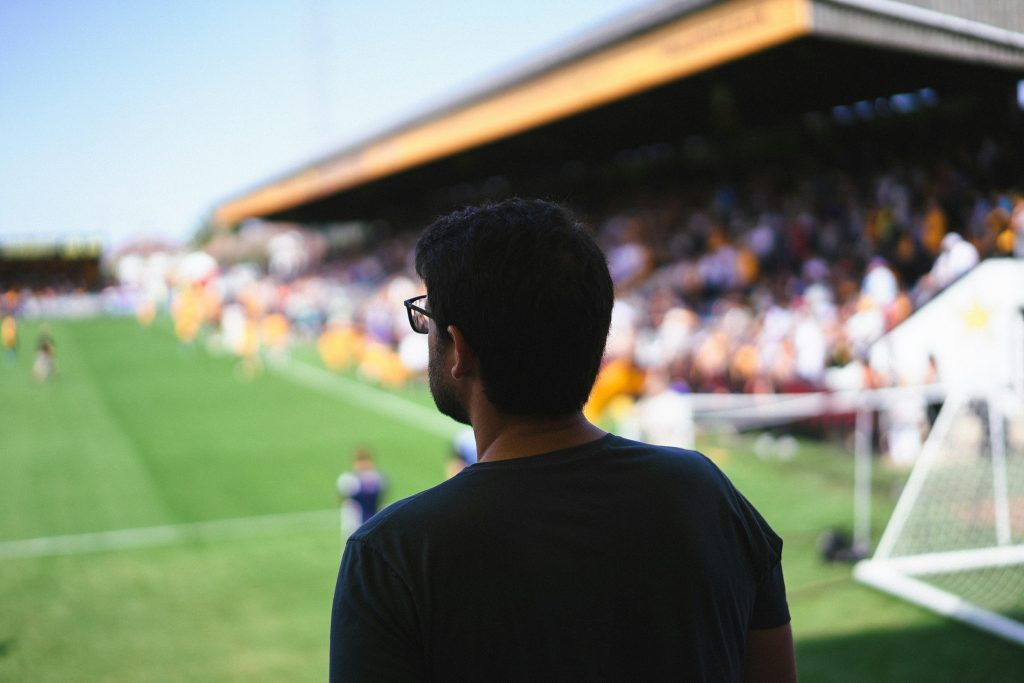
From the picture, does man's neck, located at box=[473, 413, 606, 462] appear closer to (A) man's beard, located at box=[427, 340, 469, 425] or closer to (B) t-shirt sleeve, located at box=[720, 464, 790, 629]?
(A) man's beard, located at box=[427, 340, 469, 425]

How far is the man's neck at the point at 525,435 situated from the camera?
145 cm

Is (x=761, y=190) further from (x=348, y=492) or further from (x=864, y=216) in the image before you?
(x=348, y=492)

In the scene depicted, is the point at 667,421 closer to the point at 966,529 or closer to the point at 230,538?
the point at 966,529

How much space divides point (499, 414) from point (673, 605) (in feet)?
1.32

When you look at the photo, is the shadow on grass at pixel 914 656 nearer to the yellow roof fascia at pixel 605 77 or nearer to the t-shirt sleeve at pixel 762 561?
the t-shirt sleeve at pixel 762 561

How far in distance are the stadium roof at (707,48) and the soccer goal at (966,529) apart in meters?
4.61

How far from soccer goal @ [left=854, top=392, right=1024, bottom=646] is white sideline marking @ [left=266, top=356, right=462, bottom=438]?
8246 mm

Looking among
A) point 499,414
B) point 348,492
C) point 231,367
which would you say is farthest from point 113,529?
point 231,367

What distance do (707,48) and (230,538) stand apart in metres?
8.95

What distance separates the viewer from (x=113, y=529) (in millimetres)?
11500

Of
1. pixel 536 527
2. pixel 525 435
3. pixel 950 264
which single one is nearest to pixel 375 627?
pixel 536 527

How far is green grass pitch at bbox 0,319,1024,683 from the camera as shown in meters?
6.93

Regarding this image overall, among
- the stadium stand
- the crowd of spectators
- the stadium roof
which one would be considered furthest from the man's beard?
the stadium roof

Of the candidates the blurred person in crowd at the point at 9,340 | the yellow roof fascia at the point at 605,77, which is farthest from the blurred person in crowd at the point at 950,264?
the blurred person in crowd at the point at 9,340
